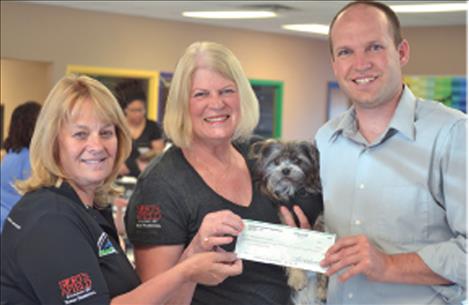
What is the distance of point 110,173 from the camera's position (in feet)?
7.54

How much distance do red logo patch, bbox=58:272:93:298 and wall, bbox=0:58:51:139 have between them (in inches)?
287

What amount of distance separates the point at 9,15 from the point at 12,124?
10.1ft

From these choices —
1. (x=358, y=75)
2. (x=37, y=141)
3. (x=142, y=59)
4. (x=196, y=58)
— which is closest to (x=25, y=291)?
(x=37, y=141)

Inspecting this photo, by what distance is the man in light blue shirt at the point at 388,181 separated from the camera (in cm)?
196

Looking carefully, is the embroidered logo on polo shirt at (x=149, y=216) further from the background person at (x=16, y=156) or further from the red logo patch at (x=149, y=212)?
the background person at (x=16, y=156)

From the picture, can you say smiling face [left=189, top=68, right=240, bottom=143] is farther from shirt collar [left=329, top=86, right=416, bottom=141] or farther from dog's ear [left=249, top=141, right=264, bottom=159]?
shirt collar [left=329, top=86, right=416, bottom=141]

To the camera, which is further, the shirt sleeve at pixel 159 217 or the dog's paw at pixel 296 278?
the dog's paw at pixel 296 278

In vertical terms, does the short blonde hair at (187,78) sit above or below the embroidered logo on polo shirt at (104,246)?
above

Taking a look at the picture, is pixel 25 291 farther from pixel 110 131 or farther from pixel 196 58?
pixel 196 58

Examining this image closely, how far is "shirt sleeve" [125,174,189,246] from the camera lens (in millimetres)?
2246

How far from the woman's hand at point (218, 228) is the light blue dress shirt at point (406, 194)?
1.17 feet

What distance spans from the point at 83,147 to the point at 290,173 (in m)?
0.70

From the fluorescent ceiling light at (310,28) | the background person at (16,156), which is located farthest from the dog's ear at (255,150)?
the fluorescent ceiling light at (310,28)

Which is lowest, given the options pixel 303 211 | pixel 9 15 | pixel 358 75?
pixel 303 211
